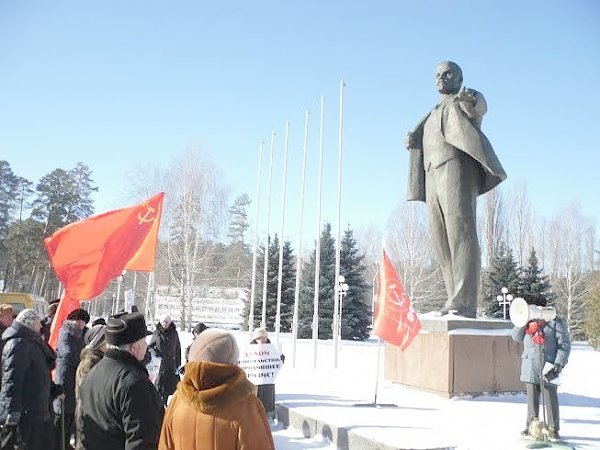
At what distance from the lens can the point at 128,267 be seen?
24.0ft

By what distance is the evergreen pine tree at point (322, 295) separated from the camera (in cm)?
3112

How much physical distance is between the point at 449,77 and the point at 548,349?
445cm

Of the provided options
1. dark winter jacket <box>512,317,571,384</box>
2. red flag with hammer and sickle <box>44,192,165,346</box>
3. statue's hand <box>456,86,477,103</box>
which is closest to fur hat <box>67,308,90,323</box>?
red flag with hammer and sickle <box>44,192,165,346</box>

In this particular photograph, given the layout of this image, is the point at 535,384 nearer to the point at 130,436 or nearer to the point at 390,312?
the point at 390,312

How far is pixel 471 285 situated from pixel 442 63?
131 inches

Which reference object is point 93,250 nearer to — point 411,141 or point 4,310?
point 4,310

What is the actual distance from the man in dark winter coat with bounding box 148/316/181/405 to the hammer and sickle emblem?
1658 mm

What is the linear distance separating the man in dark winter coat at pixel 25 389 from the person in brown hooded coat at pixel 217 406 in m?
2.77

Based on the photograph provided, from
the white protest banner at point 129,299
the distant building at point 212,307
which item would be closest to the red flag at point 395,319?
the white protest banner at point 129,299

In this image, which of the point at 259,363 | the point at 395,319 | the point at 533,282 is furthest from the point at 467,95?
the point at 533,282

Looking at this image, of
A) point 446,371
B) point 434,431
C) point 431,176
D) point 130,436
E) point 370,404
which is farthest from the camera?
point 431,176

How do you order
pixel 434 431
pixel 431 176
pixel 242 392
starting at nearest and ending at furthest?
pixel 242 392, pixel 434 431, pixel 431 176

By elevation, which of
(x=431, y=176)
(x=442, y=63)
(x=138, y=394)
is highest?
(x=442, y=63)

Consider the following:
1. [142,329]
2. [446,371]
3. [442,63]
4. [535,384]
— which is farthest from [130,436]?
[442,63]
